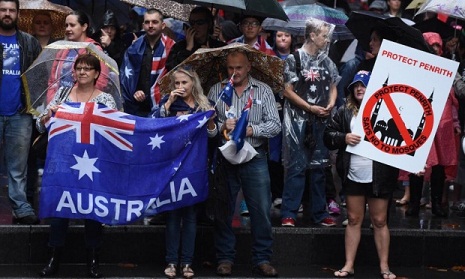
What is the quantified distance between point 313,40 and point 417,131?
1.69 metres

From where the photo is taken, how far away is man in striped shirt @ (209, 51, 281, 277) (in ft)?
38.6

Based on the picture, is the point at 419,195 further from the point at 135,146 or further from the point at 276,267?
the point at 135,146

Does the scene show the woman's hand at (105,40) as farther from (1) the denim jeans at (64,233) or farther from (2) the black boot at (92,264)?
(2) the black boot at (92,264)

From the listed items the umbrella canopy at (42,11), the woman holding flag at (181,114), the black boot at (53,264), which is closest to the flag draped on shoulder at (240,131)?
the woman holding flag at (181,114)

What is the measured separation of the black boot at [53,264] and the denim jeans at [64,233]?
0.07 m

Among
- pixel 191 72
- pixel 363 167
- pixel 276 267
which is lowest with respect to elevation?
pixel 276 267

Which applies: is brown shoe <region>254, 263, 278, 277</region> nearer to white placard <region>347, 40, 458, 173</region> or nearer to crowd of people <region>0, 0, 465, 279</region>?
crowd of people <region>0, 0, 465, 279</region>

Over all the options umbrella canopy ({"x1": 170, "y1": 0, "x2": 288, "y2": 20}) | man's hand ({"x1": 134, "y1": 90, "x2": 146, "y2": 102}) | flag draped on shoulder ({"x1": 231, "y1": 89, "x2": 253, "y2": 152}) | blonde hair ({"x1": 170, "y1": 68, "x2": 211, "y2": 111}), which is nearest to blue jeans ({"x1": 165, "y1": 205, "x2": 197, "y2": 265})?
flag draped on shoulder ({"x1": 231, "y1": 89, "x2": 253, "y2": 152})

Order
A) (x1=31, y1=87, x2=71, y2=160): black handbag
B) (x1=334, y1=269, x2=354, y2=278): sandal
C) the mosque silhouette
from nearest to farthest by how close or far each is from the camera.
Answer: (x1=31, y1=87, x2=71, y2=160): black handbag < the mosque silhouette < (x1=334, y1=269, x2=354, y2=278): sandal

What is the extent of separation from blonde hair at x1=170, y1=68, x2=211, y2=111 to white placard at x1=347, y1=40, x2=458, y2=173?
55.8 inches

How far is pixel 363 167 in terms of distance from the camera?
11836mm

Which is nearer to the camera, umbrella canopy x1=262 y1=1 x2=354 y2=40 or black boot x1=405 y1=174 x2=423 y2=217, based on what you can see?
black boot x1=405 y1=174 x2=423 y2=217

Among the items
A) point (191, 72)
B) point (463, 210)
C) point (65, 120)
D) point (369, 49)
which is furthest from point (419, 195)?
point (65, 120)

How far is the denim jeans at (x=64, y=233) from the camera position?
11.4 metres
